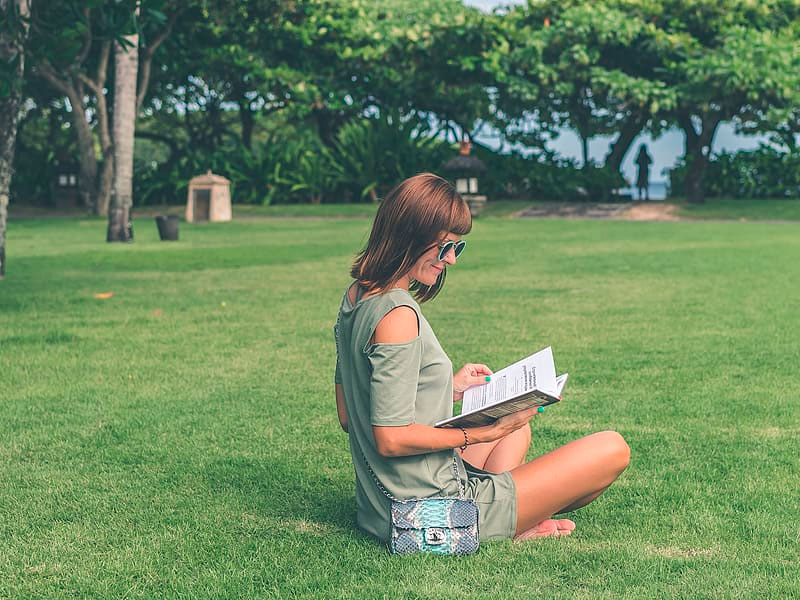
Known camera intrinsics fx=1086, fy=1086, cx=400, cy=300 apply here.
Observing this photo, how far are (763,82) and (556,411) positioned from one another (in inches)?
974

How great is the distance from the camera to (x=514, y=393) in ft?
11.2

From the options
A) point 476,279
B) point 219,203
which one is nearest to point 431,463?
point 476,279

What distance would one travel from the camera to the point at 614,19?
100ft

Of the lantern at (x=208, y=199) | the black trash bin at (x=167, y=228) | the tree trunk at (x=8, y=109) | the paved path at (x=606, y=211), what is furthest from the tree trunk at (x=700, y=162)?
the tree trunk at (x=8, y=109)

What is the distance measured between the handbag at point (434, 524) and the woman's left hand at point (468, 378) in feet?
1.17

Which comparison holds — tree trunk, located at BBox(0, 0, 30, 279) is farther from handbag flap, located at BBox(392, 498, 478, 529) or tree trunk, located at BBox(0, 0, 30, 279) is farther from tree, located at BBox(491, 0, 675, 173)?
tree, located at BBox(491, 0, 675, 173)

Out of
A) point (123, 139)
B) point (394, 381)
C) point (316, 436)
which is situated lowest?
point (316, 436)

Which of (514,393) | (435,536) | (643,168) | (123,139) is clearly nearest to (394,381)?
(514,393)

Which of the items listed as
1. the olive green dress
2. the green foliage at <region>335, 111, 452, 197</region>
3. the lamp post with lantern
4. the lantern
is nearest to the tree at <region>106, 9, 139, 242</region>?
the lantern

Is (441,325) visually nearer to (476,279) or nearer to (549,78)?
(476,279)

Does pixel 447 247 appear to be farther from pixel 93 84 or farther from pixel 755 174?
pixel 755 174

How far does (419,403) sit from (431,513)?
39 cm

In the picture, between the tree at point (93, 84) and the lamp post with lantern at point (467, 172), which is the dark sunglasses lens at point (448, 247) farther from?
the lamp post with lantern at point (467, 172)

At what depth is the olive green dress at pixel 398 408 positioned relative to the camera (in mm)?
3539
